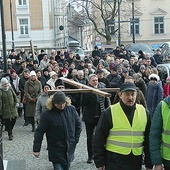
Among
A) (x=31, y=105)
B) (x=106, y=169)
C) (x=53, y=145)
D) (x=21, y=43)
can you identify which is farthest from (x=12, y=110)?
(x=21, y=43)

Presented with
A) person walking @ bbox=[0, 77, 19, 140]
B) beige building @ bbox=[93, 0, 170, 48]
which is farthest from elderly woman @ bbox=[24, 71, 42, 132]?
beige building @ bbox=[93, 0, 170, 48]

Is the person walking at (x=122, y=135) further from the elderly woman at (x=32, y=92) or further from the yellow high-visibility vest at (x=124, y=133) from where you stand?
the elderly woman at (x=32, y=92)

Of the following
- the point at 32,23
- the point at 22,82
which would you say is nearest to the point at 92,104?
the point at 22,82

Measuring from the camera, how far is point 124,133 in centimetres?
553

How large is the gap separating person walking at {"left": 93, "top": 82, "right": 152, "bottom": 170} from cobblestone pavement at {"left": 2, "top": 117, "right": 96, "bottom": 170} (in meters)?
3.41

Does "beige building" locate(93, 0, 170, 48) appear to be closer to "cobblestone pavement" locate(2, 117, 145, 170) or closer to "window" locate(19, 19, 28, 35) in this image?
"window" locate(19, 19, 28, 35)

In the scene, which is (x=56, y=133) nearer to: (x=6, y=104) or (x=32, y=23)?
(x=6, y=104)

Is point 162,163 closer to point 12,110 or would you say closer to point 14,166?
point 14,166

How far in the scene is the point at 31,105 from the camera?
13.1 metres

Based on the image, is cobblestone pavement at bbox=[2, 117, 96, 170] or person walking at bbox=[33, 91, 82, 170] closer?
person walking at bbox=[33, 91, 82, 170]

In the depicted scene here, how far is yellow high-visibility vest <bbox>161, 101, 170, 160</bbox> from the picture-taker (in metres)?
5.41

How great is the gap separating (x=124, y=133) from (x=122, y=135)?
0.12 feet

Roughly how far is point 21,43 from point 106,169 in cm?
5044

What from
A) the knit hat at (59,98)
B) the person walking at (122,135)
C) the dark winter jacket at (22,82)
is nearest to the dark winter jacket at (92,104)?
the knit hat at (59,98)
